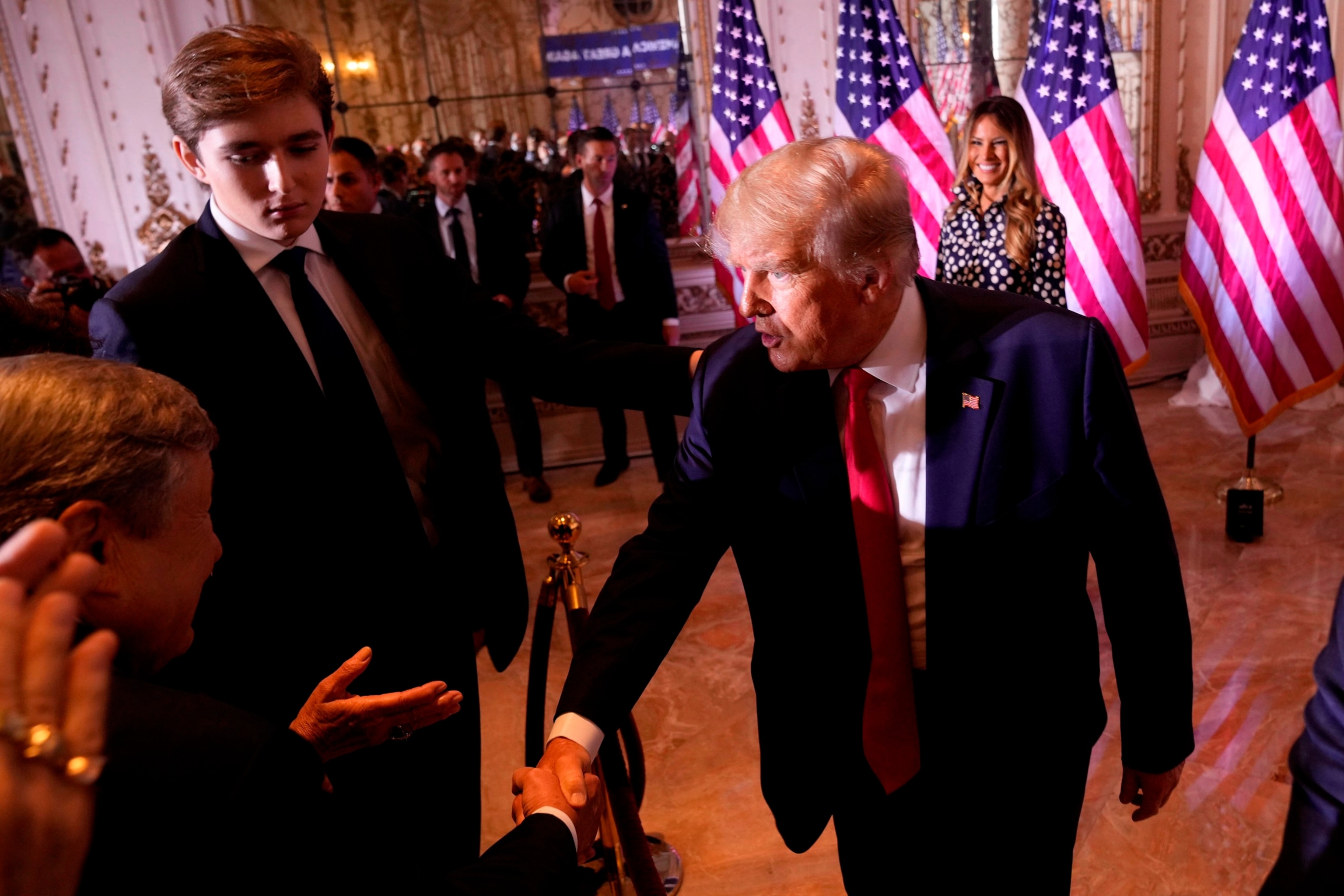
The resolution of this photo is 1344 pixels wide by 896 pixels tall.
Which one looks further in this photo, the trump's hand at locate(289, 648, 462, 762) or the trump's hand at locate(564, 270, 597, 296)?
the trump's hand at locate(564, 270, 597, 296)

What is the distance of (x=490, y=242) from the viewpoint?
216 inches

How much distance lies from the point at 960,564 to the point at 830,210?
58 cm

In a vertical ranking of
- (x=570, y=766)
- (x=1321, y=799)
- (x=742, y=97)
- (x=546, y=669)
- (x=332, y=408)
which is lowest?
(x=546, y=669)

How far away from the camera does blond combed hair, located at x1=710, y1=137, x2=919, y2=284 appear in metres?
1.37

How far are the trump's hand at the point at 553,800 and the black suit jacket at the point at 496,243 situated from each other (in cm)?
436

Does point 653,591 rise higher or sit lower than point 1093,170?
lower

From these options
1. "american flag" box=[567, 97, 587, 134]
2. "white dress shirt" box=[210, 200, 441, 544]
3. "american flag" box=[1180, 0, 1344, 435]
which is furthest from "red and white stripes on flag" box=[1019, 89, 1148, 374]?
"white dress shirt" box=[210, 200, 441, 544]

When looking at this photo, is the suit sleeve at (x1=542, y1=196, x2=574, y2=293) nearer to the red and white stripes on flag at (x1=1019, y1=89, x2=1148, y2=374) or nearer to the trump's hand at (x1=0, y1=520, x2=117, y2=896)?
the red and white stripes on flag at (x1=1019, y1=89, x2=1148, y2=374)

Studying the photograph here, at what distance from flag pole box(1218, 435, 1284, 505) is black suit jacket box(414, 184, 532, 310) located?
3795mm

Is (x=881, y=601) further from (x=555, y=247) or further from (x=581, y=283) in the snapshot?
(x=555, y=247)

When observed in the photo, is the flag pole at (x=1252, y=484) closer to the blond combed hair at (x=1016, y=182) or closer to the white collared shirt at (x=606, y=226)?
the blond combed hair at (x=1016, y=182)

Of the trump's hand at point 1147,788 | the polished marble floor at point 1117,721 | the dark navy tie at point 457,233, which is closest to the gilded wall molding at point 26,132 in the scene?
the dark navy tie at point 457,233

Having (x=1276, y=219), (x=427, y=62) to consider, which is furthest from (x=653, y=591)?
(x=427, y=62)

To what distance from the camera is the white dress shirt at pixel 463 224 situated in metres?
5.47
